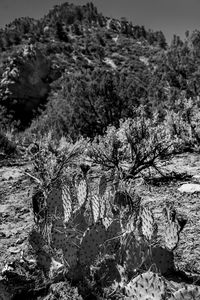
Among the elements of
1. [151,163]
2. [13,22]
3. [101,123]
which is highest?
[13,22]

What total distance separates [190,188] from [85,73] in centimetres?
1771

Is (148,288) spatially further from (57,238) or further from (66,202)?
(66,202)

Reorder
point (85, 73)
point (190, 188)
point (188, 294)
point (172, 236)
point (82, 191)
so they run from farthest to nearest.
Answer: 1. point (85, 73)
2. point (190, 188)
3. point (82, 191)
4. point (172, 236)
5. point (188, 294)

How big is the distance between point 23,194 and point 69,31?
5556cm

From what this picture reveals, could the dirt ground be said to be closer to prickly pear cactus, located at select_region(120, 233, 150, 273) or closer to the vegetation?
the vegetation

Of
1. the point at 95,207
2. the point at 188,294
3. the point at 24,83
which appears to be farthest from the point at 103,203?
the point at 24,83

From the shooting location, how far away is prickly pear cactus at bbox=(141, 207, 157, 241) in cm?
198

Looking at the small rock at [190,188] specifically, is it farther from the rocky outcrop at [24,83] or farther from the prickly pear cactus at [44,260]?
the rocky outcrop at [24,83]

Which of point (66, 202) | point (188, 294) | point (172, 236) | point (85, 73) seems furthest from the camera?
point (85, 73)

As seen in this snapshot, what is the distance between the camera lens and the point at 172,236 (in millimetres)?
1947

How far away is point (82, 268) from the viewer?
206 cm

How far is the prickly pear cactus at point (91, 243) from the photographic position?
6.83 ft

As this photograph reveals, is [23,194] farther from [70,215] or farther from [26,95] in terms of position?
[26,95]

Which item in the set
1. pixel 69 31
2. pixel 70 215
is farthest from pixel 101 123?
pixel 69 31
